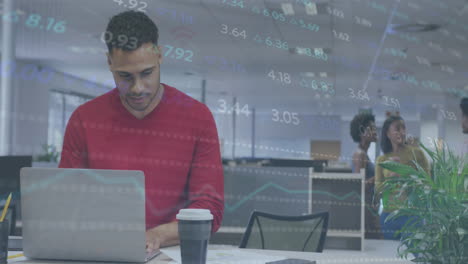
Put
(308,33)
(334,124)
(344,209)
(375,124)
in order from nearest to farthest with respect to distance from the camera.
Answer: (375,124) → (344,209) → (308,33) → (334,124)

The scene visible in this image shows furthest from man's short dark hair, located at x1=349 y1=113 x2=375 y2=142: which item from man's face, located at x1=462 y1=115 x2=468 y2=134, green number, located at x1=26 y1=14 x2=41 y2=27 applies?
green number, located at x1=26 y1=14 x2=41 y2=27

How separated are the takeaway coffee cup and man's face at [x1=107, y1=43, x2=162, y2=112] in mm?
584

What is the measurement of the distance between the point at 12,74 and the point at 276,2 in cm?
396

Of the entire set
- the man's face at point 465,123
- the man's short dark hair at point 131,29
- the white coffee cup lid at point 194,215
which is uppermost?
the man's short dark hair at point 131,29

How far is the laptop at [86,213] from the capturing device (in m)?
0.96

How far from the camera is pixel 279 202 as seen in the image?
12.5 ft

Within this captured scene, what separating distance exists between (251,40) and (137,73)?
13.9 feet

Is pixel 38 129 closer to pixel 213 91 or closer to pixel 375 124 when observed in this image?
pixel 213 91

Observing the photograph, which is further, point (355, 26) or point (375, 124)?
point (355, 26)

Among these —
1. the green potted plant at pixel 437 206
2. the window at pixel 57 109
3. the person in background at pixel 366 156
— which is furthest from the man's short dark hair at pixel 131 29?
the window at pixel 57 109

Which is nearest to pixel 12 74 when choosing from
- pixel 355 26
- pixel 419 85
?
pixel 355 26

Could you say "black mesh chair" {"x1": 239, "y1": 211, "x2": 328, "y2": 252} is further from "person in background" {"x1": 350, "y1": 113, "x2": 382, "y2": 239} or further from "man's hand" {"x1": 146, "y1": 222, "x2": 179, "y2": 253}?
"person in background" {"x1": 350, "y1": 113, "x2": 382, "y2": 239}

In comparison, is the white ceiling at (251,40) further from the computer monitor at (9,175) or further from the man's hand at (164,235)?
the man's hand at (164,235)

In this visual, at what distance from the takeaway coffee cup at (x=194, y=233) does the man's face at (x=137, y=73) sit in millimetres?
584
